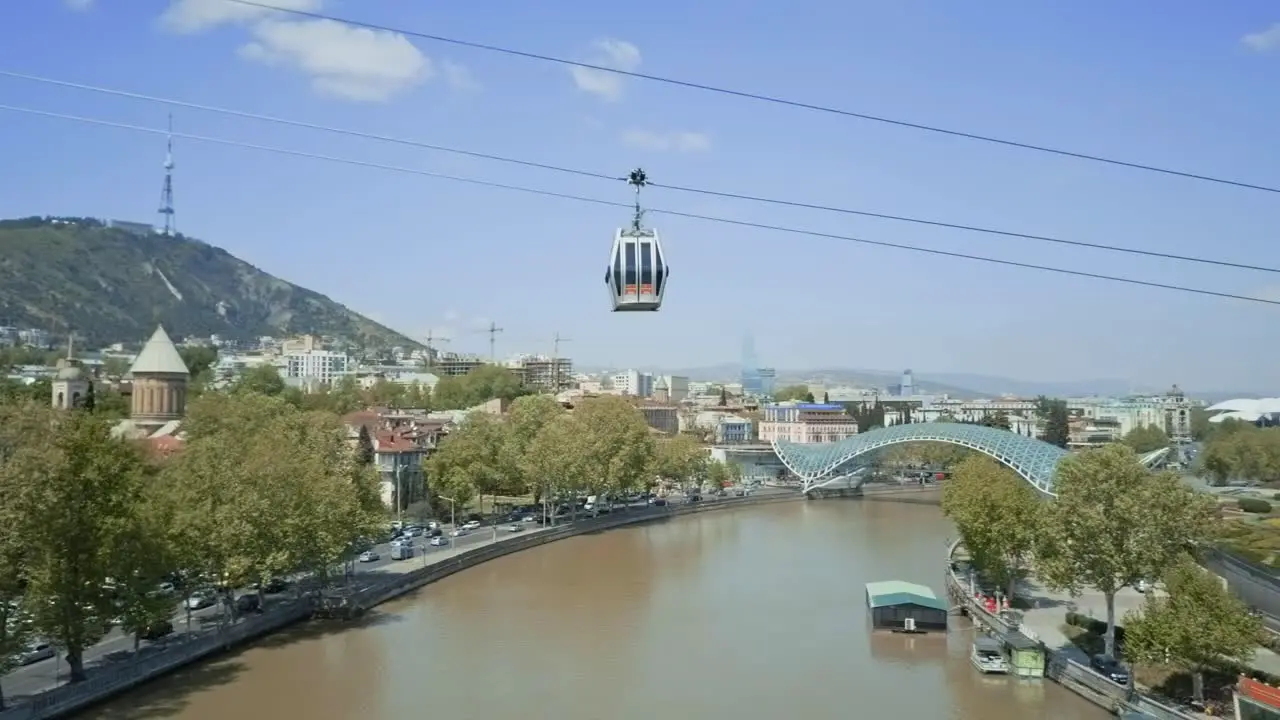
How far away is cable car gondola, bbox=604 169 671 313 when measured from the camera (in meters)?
9.41

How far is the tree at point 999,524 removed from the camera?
1516 centimetres

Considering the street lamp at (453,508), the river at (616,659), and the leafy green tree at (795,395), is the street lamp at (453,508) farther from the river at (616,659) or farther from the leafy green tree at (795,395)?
the leafy green tree at (795,395)

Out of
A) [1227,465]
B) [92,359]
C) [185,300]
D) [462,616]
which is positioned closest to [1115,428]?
[1227,465]

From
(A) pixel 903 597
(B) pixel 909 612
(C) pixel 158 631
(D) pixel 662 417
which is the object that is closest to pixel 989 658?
(B) pixel 909 612

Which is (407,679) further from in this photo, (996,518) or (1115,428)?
(1115,428)

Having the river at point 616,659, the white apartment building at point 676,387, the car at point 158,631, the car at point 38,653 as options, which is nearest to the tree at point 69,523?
the car at point 38,653

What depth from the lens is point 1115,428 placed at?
216ft

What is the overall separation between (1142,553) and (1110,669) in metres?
1.47

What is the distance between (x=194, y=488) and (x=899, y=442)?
2657 cm

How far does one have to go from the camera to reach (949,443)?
33.8 metres

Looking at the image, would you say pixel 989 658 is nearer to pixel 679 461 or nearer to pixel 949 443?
pixel 679 461

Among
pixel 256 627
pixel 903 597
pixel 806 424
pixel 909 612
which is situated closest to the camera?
pixel 256 627

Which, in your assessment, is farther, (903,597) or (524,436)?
(524,436)

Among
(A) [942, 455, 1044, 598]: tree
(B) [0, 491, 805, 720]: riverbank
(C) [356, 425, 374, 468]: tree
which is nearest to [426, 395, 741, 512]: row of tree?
(B) [0, 491, 805, 720]: riverbank
